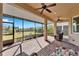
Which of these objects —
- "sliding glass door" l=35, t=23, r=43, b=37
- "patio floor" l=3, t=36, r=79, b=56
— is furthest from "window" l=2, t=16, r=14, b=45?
"sliding glass door" l=35, t=23, r=43, b=37

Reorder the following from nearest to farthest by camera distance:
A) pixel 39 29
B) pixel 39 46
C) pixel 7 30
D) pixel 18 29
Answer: pixel 7 30
pixel 18 29
pixel 39 46
pixel 39 29

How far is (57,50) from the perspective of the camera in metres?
2.71

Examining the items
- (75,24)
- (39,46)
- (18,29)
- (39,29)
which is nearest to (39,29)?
→ (39,29)

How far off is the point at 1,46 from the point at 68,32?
1696 millimetres

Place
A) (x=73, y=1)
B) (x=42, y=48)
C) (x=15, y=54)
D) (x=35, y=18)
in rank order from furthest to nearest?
(x=35, y=18) < (x=42, y=48) < (x=15, y=54) < (x=73, y=1)

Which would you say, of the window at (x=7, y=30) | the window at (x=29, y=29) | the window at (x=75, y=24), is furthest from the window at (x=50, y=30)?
the window at (x=7, y=30)

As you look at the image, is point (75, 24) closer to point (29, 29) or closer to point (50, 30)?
point (50, 30)

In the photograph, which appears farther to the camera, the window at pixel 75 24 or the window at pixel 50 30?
the window at pixel 75 24

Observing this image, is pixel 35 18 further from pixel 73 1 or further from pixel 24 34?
pixel 73 1

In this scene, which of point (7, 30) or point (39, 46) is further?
point (39, 46)

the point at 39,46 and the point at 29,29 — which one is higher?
the point at 29,29

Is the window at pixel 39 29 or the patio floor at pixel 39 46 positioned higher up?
the window at pixel 39 29

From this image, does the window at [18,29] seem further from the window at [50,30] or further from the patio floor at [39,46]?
the window at [50,30]

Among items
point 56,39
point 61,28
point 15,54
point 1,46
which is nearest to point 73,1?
point 61,28
